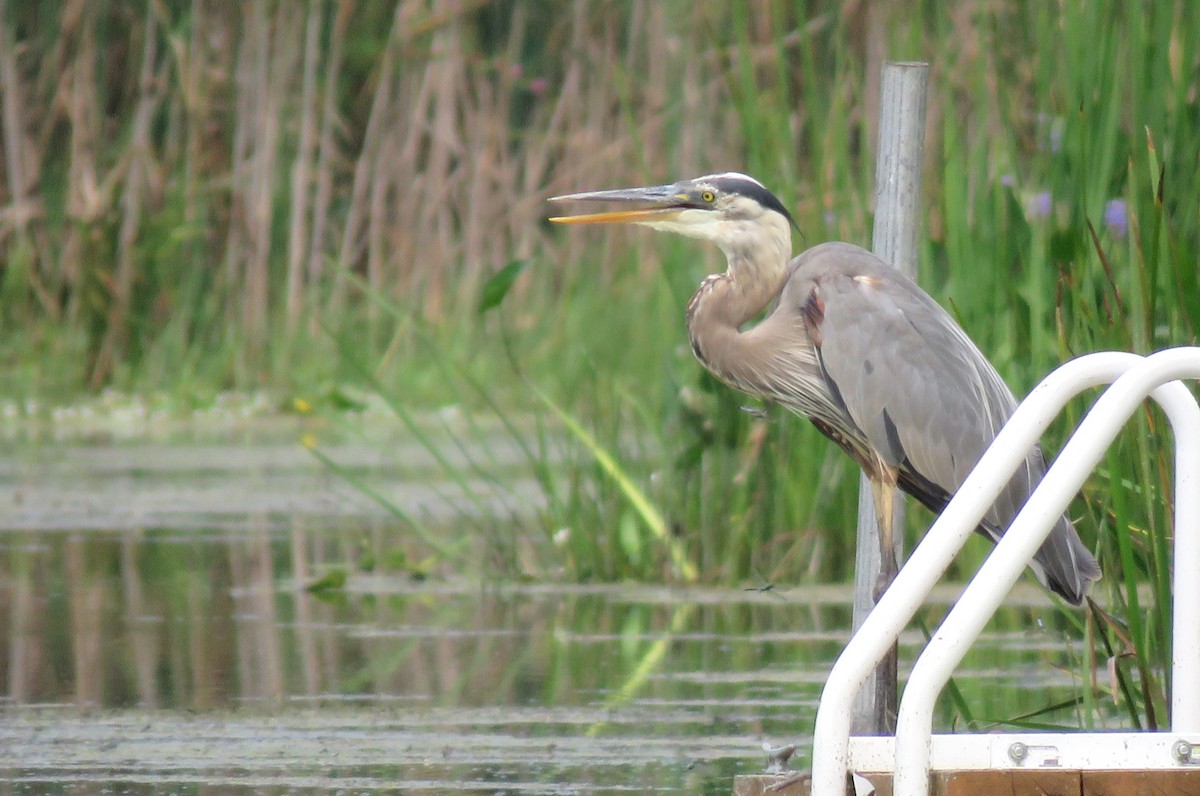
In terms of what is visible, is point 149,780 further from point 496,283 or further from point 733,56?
point 733,56

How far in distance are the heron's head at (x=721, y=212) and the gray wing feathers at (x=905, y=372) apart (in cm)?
14

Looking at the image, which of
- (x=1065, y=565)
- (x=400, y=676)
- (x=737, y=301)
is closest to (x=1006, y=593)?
(x=1065, y=565)

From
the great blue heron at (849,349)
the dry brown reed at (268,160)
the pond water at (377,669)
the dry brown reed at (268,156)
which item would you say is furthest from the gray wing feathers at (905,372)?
the dry brown reed at (268,156)

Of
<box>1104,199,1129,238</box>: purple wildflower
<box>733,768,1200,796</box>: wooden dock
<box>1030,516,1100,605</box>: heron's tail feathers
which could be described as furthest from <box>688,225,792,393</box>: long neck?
<box>733,768,1200,796</box>: wooden dock

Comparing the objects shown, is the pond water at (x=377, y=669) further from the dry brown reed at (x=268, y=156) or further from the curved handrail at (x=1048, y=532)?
the dry brown reed at (x=268, y=156)

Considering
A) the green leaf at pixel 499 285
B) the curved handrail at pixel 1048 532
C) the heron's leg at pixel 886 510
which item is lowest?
the heron's leg at pixel 886 510

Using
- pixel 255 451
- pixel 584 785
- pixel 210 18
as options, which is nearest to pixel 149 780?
pixel 584 785

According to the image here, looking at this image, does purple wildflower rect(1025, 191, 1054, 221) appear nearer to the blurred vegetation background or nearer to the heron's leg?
the heron's leg

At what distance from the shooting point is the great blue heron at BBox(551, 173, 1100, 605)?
4.24 m

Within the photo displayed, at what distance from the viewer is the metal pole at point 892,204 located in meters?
3.92

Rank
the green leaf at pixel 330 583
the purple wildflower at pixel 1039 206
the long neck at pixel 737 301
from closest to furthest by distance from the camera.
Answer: the long neck at pixel 737 301, the purple wildflower at pixel 1039 206, the green leaf at pixel 330 583

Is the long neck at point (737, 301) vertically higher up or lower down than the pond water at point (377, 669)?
higher up

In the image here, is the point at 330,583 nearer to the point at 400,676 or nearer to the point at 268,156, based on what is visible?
the point at 400,676

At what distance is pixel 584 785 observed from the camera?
391 cm
